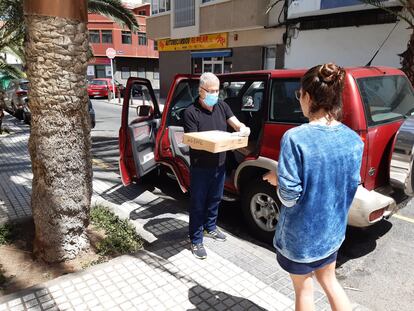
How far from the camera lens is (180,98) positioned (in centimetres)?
508

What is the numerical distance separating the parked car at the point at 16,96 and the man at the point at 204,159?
474 inches

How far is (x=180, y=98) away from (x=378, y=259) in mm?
3124

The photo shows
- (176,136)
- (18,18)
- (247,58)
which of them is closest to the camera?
(176,136)

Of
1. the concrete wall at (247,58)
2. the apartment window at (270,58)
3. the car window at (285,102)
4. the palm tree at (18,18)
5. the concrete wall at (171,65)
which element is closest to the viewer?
the car window at (285,102)

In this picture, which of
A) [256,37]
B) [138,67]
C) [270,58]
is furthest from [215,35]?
[138,67]

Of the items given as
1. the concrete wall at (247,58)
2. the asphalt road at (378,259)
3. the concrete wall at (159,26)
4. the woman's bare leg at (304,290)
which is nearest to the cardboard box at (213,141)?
the woman's bare leg at (304,290)

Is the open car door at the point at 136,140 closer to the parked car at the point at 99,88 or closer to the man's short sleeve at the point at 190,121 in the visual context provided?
the man's short sleeve at the point at 190,121

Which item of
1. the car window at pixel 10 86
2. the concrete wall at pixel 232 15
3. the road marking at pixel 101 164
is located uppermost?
the concrete wall at pixel 232 15

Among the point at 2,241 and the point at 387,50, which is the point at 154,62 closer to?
the point at 387,50

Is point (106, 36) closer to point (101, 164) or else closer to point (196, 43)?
point (196, 43)

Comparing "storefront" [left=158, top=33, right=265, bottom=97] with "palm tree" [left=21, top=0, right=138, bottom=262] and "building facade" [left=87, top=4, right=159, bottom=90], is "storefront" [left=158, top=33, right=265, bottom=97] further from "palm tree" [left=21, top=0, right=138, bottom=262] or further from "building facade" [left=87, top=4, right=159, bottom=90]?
"building facade" [left=87, top=4, right=159, bottom=90]

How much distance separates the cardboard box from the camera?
2.99 meters

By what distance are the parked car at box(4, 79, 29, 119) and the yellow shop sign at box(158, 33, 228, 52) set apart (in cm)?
924

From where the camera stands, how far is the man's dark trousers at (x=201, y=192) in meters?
3.42
